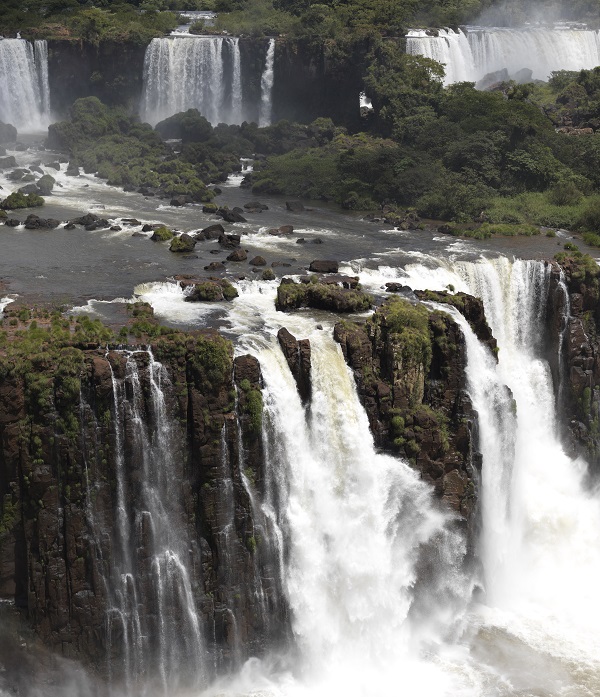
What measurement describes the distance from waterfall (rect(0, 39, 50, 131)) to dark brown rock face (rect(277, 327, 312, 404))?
49717 mm

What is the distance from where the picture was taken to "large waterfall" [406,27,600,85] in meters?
81.6

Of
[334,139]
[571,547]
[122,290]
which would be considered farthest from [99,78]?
[571,547]

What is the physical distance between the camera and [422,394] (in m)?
34.1

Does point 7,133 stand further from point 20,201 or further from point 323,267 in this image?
point 323,267

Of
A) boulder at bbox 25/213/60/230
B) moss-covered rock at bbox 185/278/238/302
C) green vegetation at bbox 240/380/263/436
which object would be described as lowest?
green vegetation at bbox 240/380/263/436

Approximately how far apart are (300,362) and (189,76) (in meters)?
49.3

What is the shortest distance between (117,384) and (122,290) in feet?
36.3

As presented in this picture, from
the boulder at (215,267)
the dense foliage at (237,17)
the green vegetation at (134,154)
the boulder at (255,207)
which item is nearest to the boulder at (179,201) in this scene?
the green vegetation at (134,154)

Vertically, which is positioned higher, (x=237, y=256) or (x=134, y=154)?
(x=134, y=154)

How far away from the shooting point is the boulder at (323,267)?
42344 millimetres

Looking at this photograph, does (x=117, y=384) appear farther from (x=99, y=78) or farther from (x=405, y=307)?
(x=99, y=78)

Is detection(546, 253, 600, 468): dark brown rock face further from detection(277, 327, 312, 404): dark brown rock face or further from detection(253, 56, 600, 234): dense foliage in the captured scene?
detection(277, 327, 312, 404): dark brown rock face

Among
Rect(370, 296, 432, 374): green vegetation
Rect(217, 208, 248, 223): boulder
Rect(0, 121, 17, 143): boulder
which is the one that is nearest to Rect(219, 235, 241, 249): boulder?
Rect(217, 208, 248, 223): boulder

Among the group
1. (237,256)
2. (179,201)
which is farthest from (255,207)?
(237,256)
